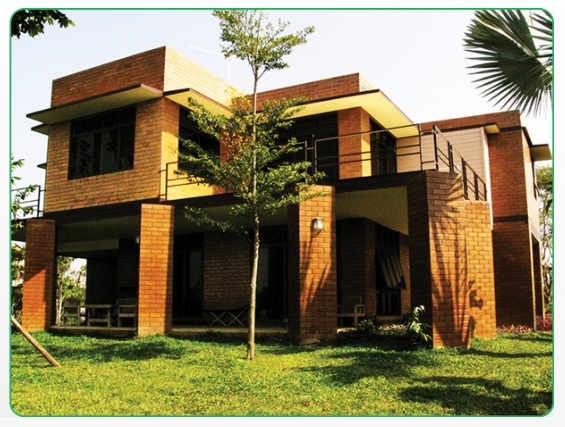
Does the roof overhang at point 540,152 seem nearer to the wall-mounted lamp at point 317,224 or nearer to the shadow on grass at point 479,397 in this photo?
the wall-mounted lamp at point 317,224

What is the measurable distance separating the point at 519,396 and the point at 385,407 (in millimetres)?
1637

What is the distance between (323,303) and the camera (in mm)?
11398

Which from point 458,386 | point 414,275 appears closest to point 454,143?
point 414,275

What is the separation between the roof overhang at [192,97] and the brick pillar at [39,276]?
15.3 feet

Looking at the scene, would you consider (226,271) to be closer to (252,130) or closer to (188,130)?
(188,130)

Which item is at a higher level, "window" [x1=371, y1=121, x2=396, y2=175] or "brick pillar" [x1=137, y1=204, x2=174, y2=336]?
"window" [x1=371, y1=121, x2=396, y2=175]

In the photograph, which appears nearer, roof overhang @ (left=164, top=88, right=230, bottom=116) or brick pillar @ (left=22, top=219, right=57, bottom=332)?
roof overhang @ (left=164, top=88, right=230, bottom=116)

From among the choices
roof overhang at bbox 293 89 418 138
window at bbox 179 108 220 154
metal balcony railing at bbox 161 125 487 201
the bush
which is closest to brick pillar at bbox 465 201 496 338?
metal balcony railing at bbox 161 125 487 201

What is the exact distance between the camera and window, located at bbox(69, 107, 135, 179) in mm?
15242

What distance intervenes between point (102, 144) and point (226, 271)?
15.7 ft

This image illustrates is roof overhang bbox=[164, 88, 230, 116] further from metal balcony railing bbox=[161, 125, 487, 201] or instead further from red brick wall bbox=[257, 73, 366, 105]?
metal balcony railing bbox=[161, 125, 487, 201]

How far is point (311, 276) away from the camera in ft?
37.3

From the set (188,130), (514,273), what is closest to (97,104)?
(188,130)

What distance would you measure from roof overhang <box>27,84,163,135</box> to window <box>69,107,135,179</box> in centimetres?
26
